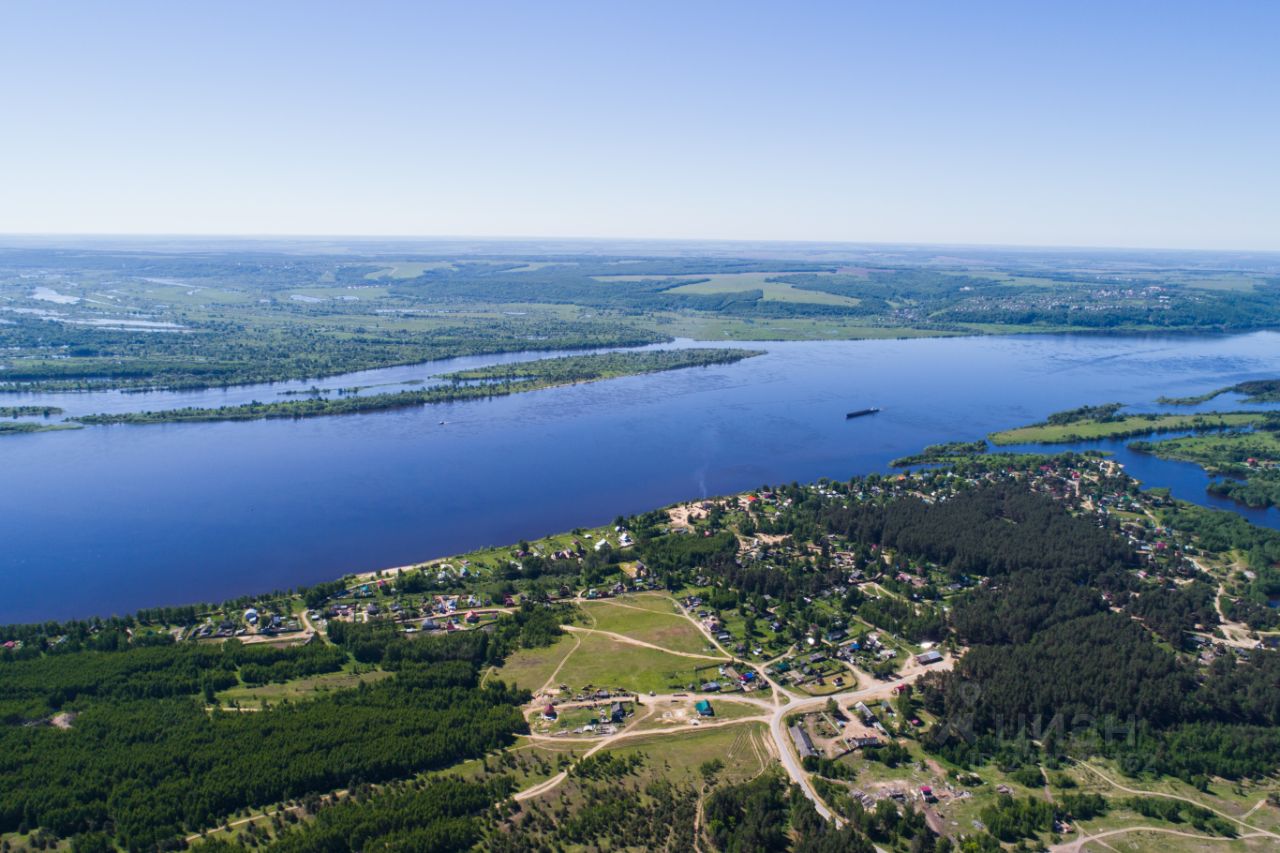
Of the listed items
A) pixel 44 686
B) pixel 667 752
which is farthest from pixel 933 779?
pixel 44 686

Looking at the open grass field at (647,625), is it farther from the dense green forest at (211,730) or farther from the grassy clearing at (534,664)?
the dense green forest at (211,730)

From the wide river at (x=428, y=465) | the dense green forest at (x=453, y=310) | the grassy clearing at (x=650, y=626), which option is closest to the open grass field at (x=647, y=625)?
the grassy clearing at (x=650, y=626)

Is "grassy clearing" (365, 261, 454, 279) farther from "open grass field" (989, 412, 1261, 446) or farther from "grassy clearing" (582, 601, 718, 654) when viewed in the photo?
"grassy clearing" (582, 601, 718, 654)

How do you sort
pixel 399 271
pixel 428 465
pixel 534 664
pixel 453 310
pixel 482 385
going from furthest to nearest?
pixel 399 271 < pixel 453 310 < pixel 482 385 < pixel 428 465 < pixel 534 664

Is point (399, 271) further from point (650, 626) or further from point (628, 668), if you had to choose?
point (628, 668)

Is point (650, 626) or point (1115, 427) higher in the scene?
point (1115, 427)

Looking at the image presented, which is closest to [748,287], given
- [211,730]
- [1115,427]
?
[1115,427]

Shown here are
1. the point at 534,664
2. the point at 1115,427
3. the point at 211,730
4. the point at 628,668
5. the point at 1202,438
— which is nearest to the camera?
the point at 211,730
